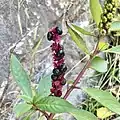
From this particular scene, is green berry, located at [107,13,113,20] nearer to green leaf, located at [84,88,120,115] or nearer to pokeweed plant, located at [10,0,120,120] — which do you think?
pokeweed plant, located at [10,0,120,120]

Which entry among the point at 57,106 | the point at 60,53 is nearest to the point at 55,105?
the point at 57,106

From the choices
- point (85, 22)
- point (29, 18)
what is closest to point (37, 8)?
point (29, 18)

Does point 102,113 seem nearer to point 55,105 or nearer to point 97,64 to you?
point 97,64

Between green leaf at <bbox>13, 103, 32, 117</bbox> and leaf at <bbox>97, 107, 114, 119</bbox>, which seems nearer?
green leaf at <bbox>13, 103, 32, 117</bbox>

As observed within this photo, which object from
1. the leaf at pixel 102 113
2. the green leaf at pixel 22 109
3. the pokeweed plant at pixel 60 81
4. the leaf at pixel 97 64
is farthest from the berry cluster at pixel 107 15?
the leaf at pixel 102 113

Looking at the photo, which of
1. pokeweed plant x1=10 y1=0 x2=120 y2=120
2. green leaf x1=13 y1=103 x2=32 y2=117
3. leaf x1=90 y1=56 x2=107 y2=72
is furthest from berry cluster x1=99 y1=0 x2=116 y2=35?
green leaf x1=13 y1=103 x2=32 y2=117
